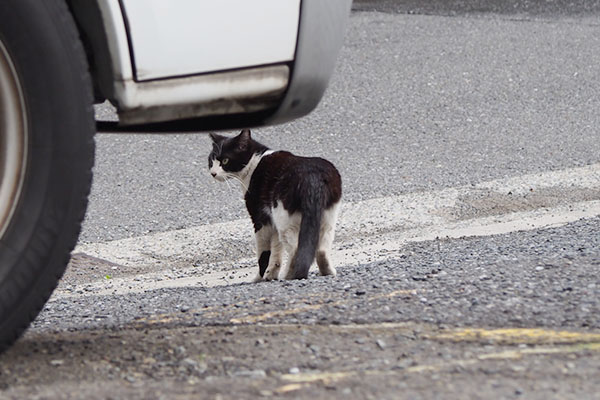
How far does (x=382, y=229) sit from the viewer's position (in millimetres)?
7223

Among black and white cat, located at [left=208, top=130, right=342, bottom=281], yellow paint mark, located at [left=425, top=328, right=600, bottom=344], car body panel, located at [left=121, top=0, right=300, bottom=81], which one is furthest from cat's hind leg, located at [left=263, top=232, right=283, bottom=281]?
car body panel, located at [left=121, top=0, right=300, bottom=81]

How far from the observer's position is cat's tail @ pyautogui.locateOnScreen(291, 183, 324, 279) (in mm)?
5508

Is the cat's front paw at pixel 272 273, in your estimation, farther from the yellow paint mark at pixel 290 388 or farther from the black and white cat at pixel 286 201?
the yellow paint mark at pixel 290 388

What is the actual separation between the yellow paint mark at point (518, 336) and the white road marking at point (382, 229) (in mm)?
2446

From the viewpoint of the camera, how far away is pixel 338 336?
354cm

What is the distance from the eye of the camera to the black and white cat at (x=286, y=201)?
18.3 ft

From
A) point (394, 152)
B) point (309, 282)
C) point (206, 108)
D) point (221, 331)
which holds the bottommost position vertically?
point (394, 152)

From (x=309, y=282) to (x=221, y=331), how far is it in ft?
4.12

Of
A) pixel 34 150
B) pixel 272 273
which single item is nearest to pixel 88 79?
pixel 34 150

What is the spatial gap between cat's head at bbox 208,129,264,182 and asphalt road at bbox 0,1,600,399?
61 centimetres

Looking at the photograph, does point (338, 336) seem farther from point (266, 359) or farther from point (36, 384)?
Result: point (36, 384)

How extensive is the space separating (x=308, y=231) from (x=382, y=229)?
174 centimetres

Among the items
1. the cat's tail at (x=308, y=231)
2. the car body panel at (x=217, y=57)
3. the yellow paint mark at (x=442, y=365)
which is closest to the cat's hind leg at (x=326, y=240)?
the cat's tail at (x=308, y=231)

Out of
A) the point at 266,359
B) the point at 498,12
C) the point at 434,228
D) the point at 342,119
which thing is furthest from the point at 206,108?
the point at 498,12
